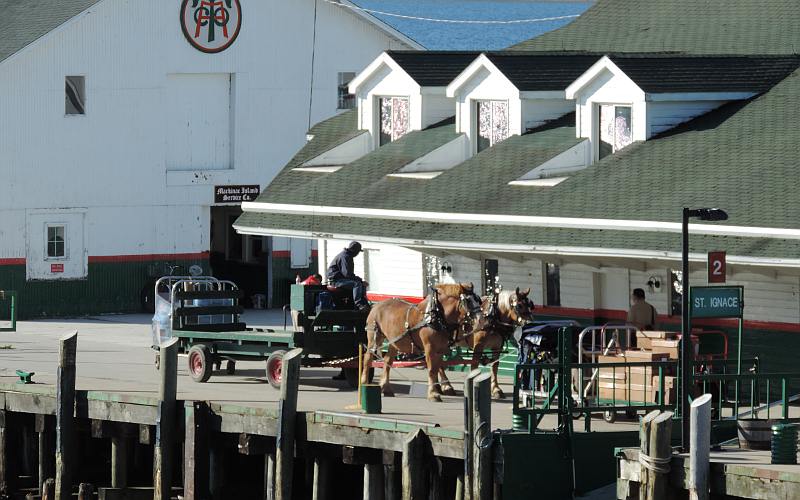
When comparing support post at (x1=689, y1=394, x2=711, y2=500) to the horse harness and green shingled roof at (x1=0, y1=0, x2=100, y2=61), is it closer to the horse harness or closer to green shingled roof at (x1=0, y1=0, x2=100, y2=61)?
the horse harness

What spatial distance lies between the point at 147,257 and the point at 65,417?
1844 cm

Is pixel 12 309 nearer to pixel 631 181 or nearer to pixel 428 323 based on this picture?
pixel 428 323

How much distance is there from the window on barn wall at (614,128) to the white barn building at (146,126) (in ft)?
49.7

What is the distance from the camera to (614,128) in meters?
33.7

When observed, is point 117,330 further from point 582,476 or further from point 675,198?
point 582,476

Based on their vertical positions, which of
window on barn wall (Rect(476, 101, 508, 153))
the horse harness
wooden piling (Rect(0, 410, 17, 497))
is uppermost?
window on barn wall (Rect(476, 101, 508, 153))

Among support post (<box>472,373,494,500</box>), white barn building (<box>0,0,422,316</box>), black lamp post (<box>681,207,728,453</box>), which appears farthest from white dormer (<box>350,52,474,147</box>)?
support post (<box>472,373,494,500</box>)

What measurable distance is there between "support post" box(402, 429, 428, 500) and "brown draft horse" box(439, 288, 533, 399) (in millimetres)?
4343

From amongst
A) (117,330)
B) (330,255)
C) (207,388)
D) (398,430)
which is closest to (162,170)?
(117,330)

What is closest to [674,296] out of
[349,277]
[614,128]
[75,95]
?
[614,128]

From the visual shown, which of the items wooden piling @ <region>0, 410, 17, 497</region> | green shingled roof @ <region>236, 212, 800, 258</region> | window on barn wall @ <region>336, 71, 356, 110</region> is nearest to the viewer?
green shingled roof @ <region>236, 212, 800, 258</region>

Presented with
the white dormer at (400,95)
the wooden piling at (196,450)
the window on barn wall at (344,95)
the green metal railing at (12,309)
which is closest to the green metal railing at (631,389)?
the wooden piling at (196,450)

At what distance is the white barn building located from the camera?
152 ft

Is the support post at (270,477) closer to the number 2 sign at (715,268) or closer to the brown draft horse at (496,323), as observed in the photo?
the brown draft horse at (496,323)
